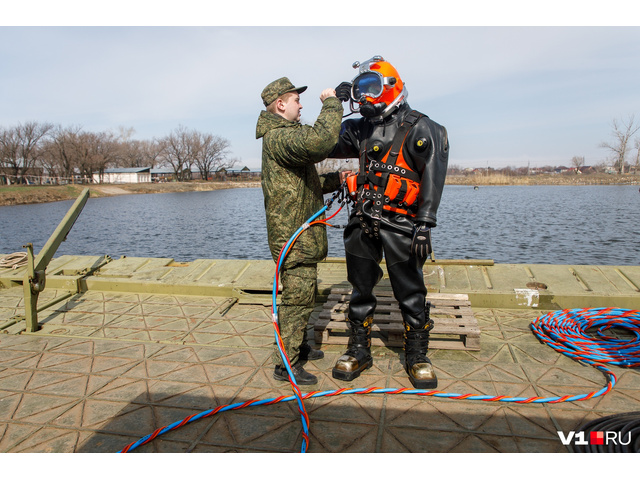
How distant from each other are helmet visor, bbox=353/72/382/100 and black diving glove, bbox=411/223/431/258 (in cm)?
113

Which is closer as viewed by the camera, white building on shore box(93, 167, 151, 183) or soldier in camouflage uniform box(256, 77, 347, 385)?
soldier in camouflage uniform box(256, 77, 347, 385)

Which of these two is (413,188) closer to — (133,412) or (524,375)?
(524,375)

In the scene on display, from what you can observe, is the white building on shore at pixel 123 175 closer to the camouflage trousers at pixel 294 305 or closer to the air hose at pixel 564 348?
the camouflage trousers at pixel 294 305

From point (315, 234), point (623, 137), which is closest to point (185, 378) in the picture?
point (315, 234)

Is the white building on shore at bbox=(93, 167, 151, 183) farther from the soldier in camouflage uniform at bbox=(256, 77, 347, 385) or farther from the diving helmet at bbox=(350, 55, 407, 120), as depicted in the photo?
the diving helmet at bbox=(350, 55, 407, 120)

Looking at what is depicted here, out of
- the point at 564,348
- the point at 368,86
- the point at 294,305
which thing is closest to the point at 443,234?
the point at 564,348

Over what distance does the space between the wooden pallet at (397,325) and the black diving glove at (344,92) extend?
2167 millimetres

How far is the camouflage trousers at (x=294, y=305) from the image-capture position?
3648 millimetres

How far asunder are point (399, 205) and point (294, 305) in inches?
46.6

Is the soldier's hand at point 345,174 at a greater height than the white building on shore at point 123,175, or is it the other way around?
the white building on shore at point 123,175

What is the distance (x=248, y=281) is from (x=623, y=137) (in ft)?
293

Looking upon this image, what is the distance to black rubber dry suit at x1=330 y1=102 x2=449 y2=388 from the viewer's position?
3.51 metres

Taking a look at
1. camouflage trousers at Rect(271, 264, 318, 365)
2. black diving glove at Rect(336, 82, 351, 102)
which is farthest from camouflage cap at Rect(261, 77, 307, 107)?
camouflage trousers at Rect(271, 264, 318, 365)

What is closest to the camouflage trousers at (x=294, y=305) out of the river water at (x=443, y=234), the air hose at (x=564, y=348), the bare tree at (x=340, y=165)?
the air hose at (x=564, y=348)
